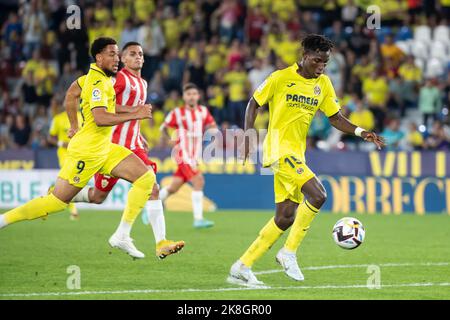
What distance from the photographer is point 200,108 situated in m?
17.4

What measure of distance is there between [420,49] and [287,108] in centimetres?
1414

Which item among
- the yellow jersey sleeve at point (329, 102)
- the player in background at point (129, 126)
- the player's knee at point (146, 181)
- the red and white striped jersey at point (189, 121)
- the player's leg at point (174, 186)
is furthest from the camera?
the red and white striped jersey at point (189, 121)

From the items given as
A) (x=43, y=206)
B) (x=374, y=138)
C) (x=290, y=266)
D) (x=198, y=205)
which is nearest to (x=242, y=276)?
(x=290, y=266)

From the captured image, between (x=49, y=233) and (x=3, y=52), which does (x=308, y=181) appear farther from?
(x=3, y=52)

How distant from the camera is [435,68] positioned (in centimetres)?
2288

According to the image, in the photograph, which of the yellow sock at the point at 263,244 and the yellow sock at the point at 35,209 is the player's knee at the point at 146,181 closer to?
the yellow sock at the point at 35,209

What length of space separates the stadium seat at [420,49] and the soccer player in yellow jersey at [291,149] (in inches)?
540

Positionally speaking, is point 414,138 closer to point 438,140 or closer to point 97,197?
point 438,140

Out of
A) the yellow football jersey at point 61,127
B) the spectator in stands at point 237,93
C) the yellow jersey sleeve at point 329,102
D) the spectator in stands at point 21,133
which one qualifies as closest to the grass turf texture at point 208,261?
the yellow football jersey at point 61,127

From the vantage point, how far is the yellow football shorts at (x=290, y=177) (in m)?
9.75

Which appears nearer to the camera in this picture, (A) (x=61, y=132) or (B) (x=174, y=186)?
(B) (x=174, y=186)

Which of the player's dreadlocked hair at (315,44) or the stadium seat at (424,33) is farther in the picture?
the stadium seat at (424,33)

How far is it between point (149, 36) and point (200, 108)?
8454 mm
